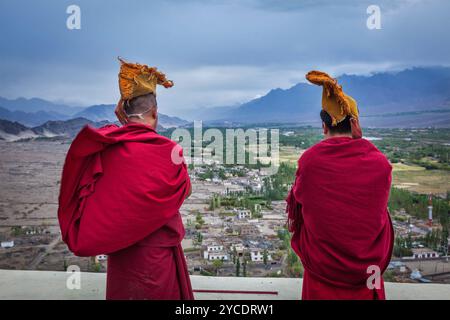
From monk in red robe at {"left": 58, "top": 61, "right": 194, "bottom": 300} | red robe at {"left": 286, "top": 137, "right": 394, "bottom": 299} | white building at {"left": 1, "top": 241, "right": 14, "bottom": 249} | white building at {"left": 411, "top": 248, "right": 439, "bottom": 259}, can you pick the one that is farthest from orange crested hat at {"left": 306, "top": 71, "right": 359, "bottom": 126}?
white building at {"left": 1, "top": 241, "right": 14, "bottom": 249}

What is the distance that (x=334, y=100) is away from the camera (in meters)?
2.32

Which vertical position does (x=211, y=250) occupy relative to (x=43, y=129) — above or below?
below

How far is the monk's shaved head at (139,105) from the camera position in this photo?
2246 mm

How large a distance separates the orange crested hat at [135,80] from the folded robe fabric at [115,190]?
27 cm

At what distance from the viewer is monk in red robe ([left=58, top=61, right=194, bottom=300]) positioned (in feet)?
6.47

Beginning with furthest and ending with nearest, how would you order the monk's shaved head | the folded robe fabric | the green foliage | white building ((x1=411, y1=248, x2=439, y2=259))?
the green foliage → white building ((x1=411, y1=248, x2=439, y2=259)) → the monk's shaved head → the folded robe fabric

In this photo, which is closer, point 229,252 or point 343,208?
point 343,208

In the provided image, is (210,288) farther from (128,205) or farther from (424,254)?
(424,254)

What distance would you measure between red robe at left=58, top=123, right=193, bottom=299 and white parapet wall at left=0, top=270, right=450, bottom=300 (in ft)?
4.18

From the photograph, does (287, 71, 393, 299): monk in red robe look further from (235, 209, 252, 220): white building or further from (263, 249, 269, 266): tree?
(235, 209, 252, 220): white building

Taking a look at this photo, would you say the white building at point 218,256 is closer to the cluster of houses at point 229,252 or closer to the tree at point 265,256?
the cluster of houses at point 229,252

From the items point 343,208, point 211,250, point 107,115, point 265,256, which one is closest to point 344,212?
point 343,208

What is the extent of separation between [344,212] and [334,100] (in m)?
0.60

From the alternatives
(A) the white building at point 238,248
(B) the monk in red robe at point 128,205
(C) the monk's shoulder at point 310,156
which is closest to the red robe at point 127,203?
(B) the monk in red robe at point 128,205
